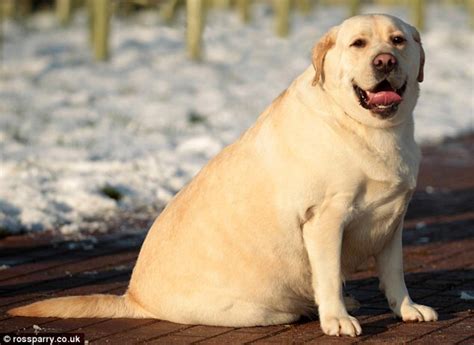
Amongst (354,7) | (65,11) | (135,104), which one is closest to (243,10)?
Result: (354,7)

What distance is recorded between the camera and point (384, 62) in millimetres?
4156

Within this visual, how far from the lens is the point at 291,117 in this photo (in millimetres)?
4391

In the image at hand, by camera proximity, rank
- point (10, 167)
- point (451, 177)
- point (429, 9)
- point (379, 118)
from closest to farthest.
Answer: point (379, 118)
point (10, 167)
point (451, 177)
point (429, 9)

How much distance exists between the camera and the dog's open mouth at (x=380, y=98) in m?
4.25

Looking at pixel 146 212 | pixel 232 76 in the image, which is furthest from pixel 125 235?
pixel 232 76

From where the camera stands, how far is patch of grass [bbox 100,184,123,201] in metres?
7.84

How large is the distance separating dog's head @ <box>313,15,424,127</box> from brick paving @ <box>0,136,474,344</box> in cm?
92

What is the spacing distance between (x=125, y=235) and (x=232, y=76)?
25.8ft

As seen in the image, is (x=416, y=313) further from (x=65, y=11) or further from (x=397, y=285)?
(x=65, y=11)

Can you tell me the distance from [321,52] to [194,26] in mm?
10504

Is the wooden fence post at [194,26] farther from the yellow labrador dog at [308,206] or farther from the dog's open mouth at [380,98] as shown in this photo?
the dog's open mouth at [380,98]

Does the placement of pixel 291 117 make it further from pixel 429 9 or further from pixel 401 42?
pixel 429 9

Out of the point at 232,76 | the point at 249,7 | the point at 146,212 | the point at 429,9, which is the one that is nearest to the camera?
the point at 146,212

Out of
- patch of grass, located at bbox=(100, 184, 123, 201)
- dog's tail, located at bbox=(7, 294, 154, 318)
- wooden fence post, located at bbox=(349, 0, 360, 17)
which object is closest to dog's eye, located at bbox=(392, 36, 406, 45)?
dog's tail, located at bbox=(7, 294, 154, 318)
